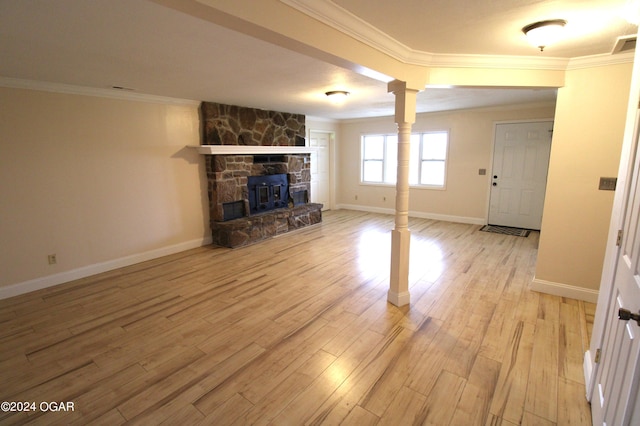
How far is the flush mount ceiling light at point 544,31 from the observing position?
1.98 m

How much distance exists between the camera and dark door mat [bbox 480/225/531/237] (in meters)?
5.66

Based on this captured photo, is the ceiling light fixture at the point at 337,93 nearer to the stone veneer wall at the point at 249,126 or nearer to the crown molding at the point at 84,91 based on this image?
the stone veneer wall at the point at 249,126

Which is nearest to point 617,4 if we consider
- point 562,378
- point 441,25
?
point 441,25

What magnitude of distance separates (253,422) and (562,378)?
2131mm

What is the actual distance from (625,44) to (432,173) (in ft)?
14.9

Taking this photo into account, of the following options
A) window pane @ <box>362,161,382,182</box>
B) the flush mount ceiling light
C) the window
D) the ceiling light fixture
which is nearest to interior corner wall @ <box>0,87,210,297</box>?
the ceiling light fixture

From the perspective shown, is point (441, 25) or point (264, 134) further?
point (264, 134)

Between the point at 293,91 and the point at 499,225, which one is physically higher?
the point at 293,91

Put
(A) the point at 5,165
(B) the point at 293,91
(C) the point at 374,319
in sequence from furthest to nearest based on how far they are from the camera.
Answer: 1. (B) the point at 293,91
2. (A) the point at 5,165
3. (C) the point at 374,319

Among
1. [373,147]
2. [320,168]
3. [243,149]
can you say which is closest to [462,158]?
[373,147]

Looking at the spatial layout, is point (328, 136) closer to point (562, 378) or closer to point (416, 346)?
point (416, 346)

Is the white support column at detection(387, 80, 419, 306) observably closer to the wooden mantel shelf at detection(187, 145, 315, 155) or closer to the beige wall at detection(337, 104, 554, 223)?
the wooden mantel shelf at detection(187, 145, 315, 155)

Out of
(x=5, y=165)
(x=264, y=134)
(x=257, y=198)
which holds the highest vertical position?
(x=264, y=134)

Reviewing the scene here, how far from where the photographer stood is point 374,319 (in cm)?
283
